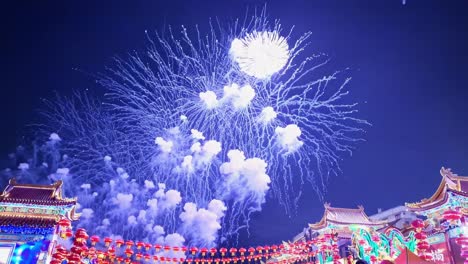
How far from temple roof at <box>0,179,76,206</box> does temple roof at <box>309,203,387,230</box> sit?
49.4 ft

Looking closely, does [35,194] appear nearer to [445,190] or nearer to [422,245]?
[422,245]

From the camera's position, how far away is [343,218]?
23469mm

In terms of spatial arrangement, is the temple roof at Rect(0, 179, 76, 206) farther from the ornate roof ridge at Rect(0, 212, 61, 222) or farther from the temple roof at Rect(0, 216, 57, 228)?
the temple roof at Rect(0, 216, 57, 228)

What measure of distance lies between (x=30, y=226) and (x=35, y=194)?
3.29 metres

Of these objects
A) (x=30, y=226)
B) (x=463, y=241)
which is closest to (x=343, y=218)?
(x=463, y=241)

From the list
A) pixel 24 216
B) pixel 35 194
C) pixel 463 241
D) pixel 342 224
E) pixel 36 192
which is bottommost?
pixel 463 241

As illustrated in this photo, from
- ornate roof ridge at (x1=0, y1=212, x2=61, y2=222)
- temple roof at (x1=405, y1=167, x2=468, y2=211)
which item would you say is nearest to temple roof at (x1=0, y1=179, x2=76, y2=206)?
ornate roof ridge at (x1=0, y1=212, x2=61, y2=222)

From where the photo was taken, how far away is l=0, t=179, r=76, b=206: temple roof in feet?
54.6

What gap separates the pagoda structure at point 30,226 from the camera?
49.6ft

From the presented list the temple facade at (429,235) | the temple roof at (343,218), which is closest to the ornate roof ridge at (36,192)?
the temple facade at (429,235)

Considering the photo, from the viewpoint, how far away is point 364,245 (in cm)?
1175

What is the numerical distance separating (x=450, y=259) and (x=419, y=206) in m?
2.61

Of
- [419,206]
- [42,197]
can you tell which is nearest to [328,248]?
[419,206]

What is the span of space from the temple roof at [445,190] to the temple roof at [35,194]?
16370 millimetres
